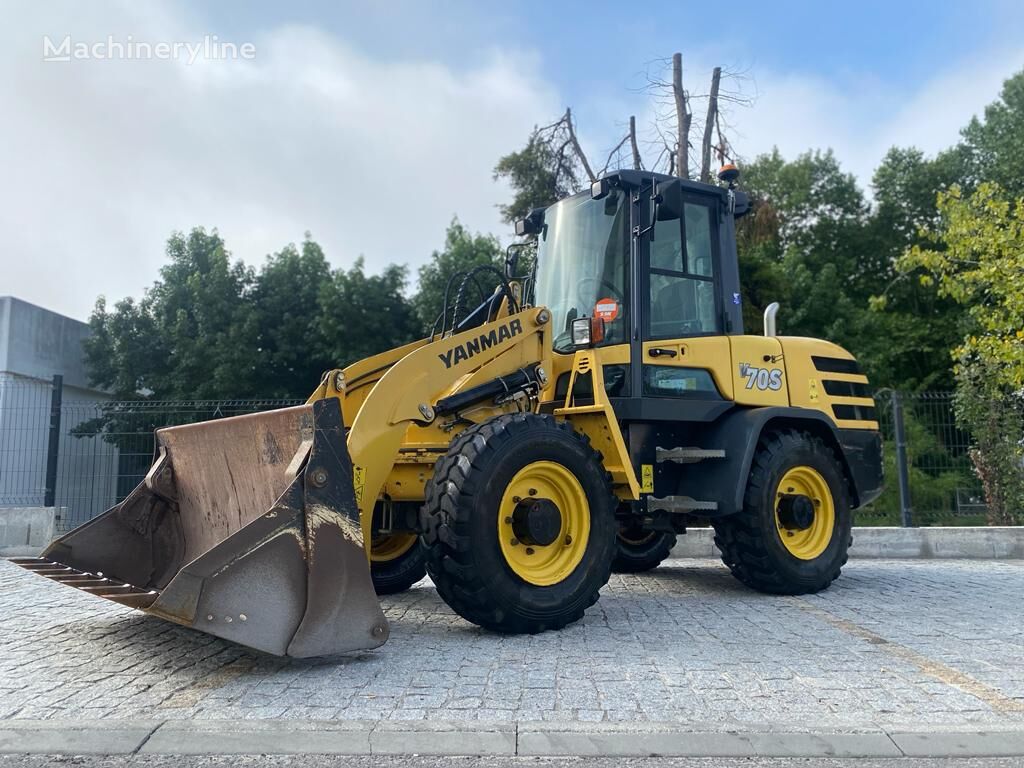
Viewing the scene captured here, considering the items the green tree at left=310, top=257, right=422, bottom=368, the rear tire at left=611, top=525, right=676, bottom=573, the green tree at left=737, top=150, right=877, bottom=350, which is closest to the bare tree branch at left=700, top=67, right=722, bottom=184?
the green tree at left=737, top=150, right=877, bottom=350

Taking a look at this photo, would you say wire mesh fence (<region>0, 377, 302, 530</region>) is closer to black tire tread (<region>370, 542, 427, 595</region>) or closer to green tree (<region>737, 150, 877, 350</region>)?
black tire tread (<region>370, 542, 427, 595</region>)

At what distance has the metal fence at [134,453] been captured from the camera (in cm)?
1077

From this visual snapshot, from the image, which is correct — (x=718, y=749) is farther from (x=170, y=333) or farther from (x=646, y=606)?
(x=170, y=333)

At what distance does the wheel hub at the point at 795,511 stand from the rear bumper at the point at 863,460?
0.79 m

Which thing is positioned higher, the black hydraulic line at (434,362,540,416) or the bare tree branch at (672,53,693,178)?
the bare tree branch at (672,53,693,178)

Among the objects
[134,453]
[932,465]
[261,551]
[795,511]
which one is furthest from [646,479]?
[134,453]

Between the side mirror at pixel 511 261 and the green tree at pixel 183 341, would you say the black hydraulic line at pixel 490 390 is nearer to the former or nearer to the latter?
the side mirror at pixel 511 261

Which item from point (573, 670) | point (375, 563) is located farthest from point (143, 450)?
point (573, 670)

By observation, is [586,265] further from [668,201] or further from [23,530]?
[23,530]

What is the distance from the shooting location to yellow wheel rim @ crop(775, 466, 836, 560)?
699 centimetres

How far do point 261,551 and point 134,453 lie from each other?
26.1 ft

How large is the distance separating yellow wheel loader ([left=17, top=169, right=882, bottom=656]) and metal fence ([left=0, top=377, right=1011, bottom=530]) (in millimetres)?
3576

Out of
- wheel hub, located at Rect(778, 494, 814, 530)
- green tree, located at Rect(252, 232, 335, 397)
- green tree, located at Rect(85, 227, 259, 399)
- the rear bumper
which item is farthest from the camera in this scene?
green tree, located at Rect(252, 232, 335, 397)

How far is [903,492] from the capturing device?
34.5ft
